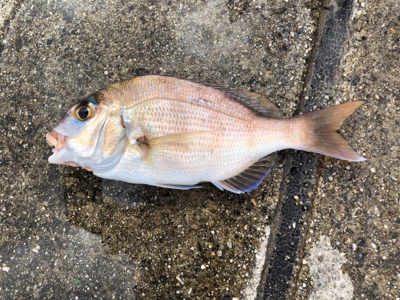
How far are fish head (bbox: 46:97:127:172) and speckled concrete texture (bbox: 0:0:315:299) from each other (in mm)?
569

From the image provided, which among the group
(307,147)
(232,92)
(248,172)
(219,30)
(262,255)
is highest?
(219,30)

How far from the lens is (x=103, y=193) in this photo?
86.2 inches

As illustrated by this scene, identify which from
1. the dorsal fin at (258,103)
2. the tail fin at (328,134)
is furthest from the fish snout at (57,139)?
the tail fin at (328,134)

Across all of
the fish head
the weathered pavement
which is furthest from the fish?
the weathered pavement

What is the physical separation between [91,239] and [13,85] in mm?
1567

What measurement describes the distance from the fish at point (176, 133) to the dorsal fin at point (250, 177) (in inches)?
1.2

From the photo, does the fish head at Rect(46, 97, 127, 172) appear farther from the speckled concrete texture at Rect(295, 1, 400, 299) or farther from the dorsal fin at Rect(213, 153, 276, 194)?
the speckled concrete texture at Rect(295, 1, 400, 299)

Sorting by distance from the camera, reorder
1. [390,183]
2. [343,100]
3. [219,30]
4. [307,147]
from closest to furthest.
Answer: [307,147], [390,183], [343,100], [219,30]

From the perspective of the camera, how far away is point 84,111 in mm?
1680

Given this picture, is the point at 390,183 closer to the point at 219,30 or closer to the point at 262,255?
the point at 262,255

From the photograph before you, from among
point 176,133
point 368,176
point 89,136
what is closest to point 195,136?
point 176,133

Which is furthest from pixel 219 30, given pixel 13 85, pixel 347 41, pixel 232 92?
pixel 13 85

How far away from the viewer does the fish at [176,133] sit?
1.68m

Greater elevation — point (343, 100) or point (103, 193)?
point (343, 100)
